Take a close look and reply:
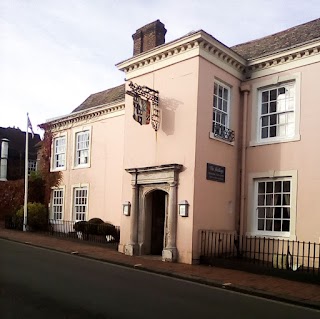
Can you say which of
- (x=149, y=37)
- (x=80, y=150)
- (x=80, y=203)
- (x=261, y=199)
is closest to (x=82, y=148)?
(x=80, y=150)

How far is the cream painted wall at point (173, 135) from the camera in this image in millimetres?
13570

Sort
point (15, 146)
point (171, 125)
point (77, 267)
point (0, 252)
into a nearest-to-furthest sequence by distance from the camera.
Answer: point (77, 267) < point (0, 252) < point (171, 125) < point (15, 146)

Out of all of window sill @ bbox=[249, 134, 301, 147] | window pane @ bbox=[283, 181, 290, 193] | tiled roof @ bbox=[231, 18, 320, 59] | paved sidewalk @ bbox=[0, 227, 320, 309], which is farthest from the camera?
tiled roof @ bbox=[231, 18, 320, 59]

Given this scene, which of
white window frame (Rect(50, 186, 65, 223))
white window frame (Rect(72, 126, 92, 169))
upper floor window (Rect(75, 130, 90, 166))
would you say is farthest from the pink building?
white window frame (Rect(50, 186, 65, 223))

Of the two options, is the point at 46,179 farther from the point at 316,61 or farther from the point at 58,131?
the point at 316,61

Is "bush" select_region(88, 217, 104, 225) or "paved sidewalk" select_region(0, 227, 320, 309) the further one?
"bush" select_region(88, 217, 104, 225)

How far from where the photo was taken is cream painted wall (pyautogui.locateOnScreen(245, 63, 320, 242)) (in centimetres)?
1320

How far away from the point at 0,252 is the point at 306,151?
10.0m

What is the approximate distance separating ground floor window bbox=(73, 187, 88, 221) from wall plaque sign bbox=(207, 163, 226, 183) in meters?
9.32

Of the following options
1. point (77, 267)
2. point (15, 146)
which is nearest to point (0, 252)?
point (77, 267)

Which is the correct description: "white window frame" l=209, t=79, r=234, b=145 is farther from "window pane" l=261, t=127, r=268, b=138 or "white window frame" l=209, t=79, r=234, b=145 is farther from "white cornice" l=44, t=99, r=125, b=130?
"white cornice" l=44, t=99, r=125, b=130

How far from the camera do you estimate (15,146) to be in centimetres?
3966

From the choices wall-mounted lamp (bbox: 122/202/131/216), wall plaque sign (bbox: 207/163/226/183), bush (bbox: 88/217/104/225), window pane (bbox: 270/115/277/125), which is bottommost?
bush (bbox: 88/217/104/225)

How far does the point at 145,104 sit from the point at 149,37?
171 inches
